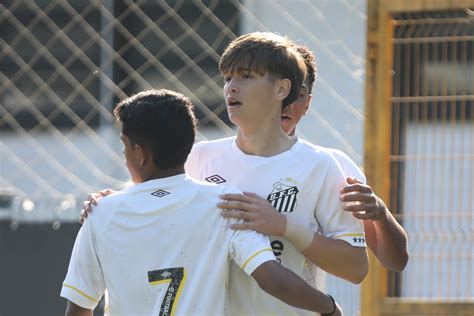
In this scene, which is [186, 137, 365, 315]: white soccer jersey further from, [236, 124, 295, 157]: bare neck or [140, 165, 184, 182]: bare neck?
[140, 165, 184, 182]: bare neck

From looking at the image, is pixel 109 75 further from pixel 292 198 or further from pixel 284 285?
pixel 284 285

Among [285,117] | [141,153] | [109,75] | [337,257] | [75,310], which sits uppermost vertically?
[109,75]

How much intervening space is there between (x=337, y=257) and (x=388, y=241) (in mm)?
237

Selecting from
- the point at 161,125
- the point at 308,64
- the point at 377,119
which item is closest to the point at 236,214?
the point at 161,125

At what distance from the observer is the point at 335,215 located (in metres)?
2.39

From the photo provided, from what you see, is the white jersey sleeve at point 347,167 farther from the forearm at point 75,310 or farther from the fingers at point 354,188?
the forearm at point 75,310

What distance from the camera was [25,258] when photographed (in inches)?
177

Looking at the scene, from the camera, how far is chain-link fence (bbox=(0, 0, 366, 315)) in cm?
431

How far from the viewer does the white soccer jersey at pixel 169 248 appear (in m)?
2.24

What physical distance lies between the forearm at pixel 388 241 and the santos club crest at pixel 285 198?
23cm

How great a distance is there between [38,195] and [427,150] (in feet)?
6.16

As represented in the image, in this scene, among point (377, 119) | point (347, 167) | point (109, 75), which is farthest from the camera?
point (109, 75)

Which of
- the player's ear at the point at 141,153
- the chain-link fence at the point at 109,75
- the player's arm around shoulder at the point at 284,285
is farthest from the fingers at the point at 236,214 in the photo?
the chain-link fence at the point at 109,75

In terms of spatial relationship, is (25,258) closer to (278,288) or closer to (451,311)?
(451,311)
